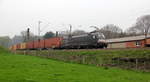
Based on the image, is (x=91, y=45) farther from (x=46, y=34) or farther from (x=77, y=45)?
(x=46, y=34)

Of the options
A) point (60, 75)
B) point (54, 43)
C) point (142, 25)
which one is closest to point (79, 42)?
point (54, 43)

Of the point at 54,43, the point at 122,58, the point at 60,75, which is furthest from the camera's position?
the point at 54,43

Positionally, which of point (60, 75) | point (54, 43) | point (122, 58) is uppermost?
point (54, 43)

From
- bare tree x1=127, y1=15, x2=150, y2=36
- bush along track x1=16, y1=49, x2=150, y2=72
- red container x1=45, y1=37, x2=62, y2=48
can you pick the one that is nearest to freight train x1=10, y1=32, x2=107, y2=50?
red container x1=45, y1=37, x2=62, y2=48

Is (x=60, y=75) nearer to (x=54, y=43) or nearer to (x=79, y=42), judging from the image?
(x=79, y=42)

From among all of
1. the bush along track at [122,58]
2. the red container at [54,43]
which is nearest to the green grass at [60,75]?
the bush along track at [122,58]

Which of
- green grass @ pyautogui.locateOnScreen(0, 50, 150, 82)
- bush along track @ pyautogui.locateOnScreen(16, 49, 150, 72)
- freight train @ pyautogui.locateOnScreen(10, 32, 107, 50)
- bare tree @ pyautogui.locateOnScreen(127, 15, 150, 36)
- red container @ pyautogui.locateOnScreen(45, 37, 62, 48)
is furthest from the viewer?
bare tree @ pyautogui.locateOnScreen(127, 15, 150, 36)

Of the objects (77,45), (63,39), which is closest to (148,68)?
(77,45)

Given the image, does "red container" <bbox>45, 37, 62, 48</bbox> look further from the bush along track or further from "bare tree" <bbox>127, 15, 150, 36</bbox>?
"bare tree" <bbox>127, 15, 150, 36</bbox>

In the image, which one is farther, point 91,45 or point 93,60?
point 91,45

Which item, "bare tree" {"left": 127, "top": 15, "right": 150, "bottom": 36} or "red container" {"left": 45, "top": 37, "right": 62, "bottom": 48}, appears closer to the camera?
"red container" {"left": 45, "top": 37, "right": 62, "bottom": 48}

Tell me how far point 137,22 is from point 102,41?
234ft

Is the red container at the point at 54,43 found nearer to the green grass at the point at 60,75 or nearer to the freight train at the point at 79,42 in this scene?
the freight train at the point at 79,42

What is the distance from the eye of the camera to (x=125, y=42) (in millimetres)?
53281
